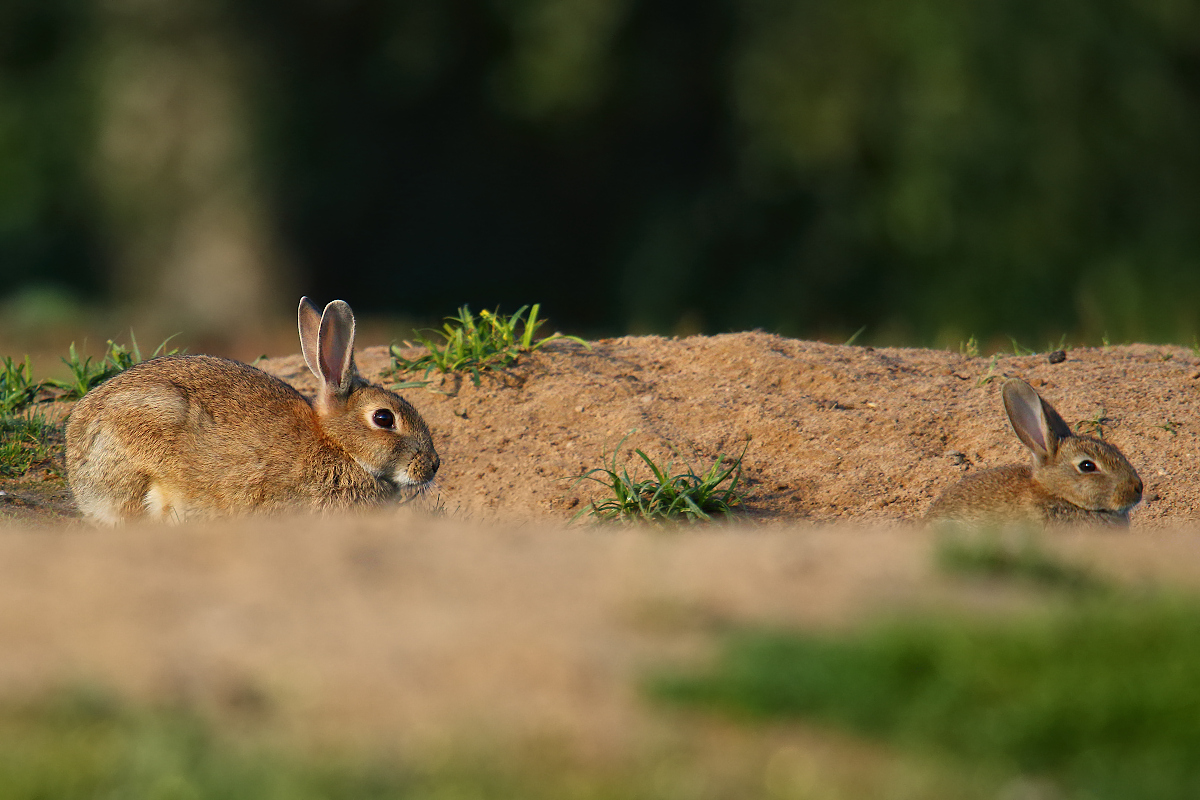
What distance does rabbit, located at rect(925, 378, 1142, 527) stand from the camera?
20.3 feet

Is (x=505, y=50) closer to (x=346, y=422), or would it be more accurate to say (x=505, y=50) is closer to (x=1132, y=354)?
(x=1132, y=354)

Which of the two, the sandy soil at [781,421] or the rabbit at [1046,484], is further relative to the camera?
the sandy soil at [781,421]

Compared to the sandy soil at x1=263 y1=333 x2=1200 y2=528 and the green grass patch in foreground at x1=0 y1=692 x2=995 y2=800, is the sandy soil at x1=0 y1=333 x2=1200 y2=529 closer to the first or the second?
the sandy soil at x1=263 y1=333 x2=1200 y2=528

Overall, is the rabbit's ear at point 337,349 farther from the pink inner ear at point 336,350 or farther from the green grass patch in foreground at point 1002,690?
the green grass patch in foreground at point 1002,690

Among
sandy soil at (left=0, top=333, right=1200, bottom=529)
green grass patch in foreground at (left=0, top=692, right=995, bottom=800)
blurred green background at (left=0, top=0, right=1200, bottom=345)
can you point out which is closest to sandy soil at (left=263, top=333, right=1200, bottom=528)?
sandy soil at (left=0, top=333, right=1200, bottom=529)

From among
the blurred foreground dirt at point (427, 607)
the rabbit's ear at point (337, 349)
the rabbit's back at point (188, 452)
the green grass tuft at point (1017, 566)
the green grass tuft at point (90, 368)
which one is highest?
the green grass tuft at point (90, 368)

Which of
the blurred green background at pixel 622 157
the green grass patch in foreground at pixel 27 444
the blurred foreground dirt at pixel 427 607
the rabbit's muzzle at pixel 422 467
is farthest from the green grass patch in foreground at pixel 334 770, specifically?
the blurred green background at pixel 622 157

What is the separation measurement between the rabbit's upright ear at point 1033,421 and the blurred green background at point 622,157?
9985mm

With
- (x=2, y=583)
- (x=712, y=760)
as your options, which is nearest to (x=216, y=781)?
(x=712, y=760)

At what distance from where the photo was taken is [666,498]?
21.7ft

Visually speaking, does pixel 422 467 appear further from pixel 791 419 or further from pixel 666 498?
pixel 791 419

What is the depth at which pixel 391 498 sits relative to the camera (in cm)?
648

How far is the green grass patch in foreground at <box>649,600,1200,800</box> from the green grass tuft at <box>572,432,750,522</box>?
3044 millimetres

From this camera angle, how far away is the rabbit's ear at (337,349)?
6.34 m
